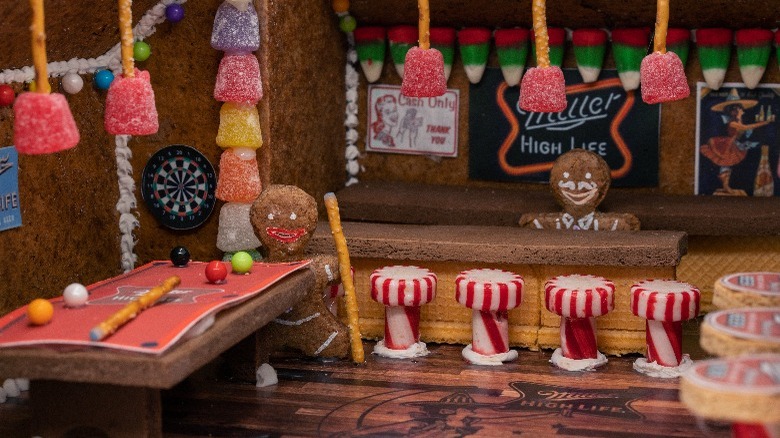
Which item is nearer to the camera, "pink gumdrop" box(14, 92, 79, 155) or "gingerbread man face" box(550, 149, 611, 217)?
"pink gumdrop" box(14, 92, 79, 155)

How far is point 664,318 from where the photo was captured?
15.5 feet

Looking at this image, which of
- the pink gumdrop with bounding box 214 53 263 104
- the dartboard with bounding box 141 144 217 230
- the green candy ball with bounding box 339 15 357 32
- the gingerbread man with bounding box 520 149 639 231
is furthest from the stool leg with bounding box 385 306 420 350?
the green candy ball with bounding box 339 15 357 32

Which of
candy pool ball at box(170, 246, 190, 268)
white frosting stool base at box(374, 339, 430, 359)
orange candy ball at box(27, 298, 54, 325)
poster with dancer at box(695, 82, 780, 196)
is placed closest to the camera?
orange candy ball at box(27, 298, 54, 325)

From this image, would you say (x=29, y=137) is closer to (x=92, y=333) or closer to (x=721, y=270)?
(x=92, y=333)

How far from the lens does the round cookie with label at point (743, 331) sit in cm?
306

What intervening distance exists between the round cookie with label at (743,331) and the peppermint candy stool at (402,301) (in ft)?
6.16

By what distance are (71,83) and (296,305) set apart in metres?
1.41

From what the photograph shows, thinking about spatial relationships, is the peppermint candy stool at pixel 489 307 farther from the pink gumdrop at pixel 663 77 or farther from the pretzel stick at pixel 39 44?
the pretzel stick at pixel 39 44

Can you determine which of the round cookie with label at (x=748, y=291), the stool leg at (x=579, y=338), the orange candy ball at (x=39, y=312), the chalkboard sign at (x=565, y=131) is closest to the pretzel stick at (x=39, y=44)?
the orange candy ball at (x=39, y=312)

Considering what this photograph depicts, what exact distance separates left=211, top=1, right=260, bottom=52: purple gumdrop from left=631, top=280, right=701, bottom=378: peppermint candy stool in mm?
2064

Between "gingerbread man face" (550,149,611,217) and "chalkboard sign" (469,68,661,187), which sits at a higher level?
"chalkboard sign" (469,68,661,187)

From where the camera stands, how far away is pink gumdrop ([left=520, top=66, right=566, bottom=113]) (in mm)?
4402

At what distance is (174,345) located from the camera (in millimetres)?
3518

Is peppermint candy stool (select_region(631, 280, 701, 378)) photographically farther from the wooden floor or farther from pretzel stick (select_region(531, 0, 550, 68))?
pretzel stick (select_region(531, 0, 550, 68))
